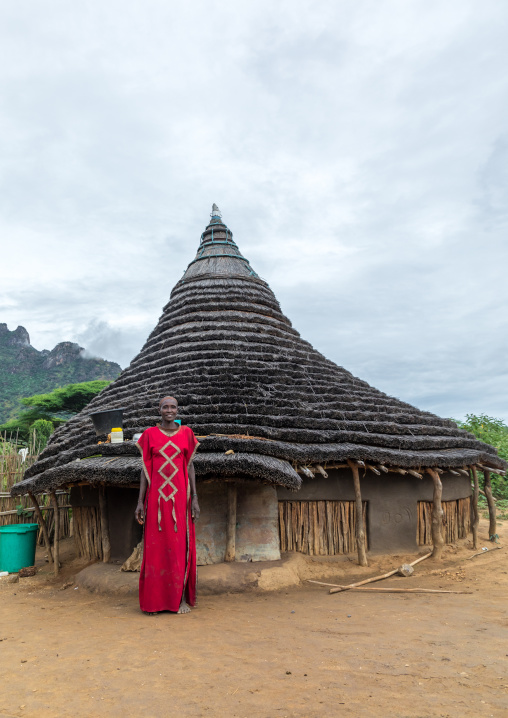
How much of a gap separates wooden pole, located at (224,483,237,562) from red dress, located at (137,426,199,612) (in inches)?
53.0

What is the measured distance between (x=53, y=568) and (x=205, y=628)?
501 cm

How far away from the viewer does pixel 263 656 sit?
353cm

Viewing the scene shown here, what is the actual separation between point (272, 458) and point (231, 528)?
1011 mm

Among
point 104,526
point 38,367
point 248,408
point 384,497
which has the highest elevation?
point 38,367

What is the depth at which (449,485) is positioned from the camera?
855 cm

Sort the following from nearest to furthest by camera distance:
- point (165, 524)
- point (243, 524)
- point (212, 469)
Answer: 1. point (165, 524)
2. point (212, 469)
3. point (243, 524)

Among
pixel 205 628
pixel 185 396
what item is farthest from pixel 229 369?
pixel 205 628

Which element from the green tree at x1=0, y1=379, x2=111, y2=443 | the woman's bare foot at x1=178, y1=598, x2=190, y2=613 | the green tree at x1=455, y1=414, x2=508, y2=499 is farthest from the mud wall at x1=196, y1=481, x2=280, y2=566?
the green tree at x1=0, y1=379, x2=111, y2=443

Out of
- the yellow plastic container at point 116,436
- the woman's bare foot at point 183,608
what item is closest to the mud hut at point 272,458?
the yellow plastic container at point 116,436

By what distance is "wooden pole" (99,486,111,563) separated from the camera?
22.8 feet

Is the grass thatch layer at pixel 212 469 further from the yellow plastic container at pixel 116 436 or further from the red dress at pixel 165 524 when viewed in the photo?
the red dress at pixel 165 524

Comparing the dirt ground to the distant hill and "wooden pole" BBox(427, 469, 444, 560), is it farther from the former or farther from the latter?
the distant hill

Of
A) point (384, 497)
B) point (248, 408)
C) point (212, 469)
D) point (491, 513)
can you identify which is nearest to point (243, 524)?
point (212, 469)

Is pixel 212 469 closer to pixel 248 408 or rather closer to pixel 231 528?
pixel 231 528
